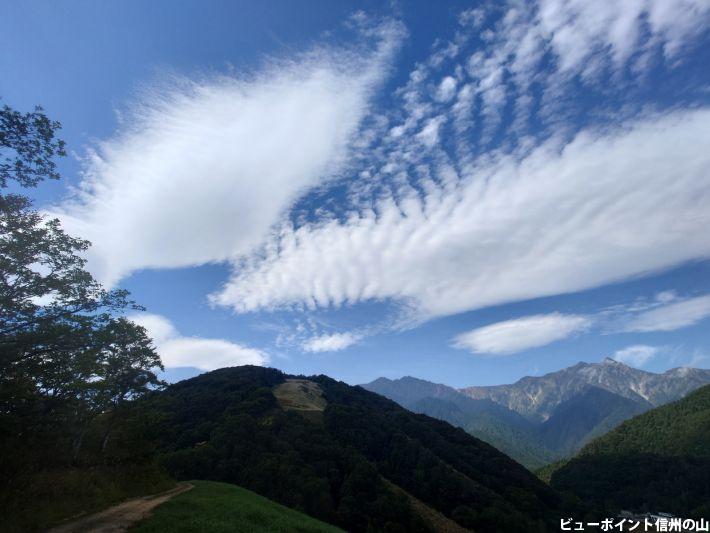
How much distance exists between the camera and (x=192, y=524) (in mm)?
21047

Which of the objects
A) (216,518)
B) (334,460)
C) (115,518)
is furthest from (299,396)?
(115,518)

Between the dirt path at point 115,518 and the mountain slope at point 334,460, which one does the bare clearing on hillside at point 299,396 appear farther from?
the dirt path at point 115,518

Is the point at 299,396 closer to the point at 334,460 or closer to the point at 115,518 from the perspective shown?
the point at 334,460

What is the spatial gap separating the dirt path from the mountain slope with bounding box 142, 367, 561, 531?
21445 mm

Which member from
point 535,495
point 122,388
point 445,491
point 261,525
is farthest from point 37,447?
point 535,495

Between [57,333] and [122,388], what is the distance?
91.3 ft

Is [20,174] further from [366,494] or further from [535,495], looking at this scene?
[535,495]

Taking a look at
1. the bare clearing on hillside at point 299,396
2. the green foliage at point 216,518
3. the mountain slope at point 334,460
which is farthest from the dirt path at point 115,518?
the bare clearing on hillside at point 299,396

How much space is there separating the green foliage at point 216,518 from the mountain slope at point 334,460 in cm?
2240

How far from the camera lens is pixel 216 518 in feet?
75.3

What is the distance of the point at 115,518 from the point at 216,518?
17.3 ft

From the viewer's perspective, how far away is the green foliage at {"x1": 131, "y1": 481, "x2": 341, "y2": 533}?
20609mm

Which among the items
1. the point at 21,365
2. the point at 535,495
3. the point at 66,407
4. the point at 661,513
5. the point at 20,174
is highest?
the point at 20,174

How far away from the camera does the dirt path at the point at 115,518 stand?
19359mm
